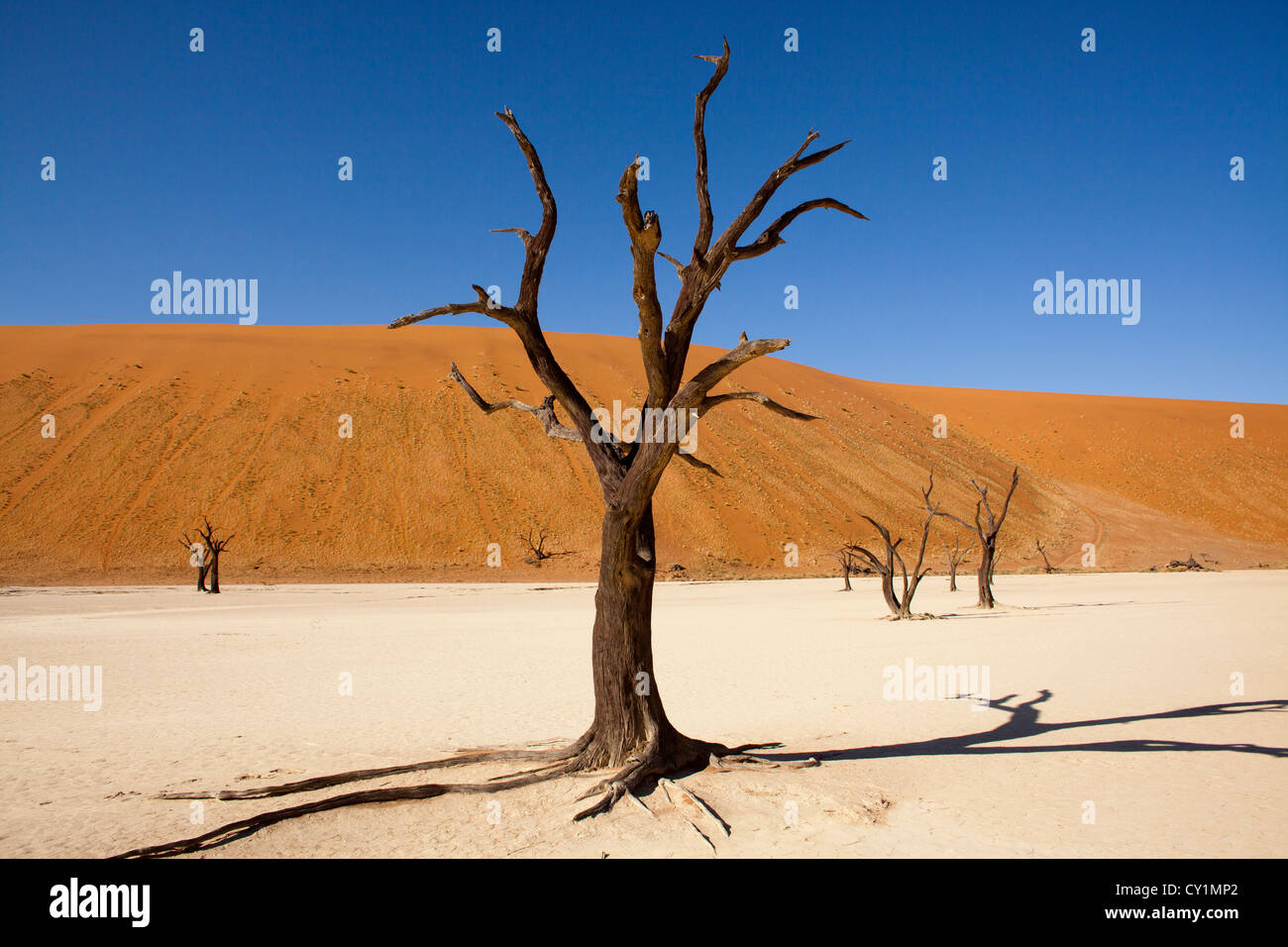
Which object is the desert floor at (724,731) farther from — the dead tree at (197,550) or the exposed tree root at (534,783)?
the dead tree at (197,550)

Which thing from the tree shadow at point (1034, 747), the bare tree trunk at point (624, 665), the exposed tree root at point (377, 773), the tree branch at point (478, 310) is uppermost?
the tree branch at point (478, 310)

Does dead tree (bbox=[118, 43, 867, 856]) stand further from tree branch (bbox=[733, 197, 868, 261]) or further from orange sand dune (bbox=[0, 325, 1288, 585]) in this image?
orange sand dune (bbox=[0, 325, 1288, 585])

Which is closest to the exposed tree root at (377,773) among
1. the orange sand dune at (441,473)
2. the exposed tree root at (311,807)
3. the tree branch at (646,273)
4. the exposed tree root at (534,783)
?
the exposed tree root at (534,783)

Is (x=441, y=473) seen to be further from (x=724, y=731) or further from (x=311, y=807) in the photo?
(x=311, y=807)

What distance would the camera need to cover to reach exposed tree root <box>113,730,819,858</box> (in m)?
5.55

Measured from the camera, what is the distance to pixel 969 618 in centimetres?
2152

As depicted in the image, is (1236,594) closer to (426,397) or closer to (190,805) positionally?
(190,805)

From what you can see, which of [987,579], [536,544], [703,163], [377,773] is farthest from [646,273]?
[536,544]

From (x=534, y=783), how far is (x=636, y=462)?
8.63 ft

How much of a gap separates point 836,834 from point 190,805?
15.7 ft

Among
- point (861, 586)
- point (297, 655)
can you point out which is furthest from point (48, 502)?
point (861, 586)

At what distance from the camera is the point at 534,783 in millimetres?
6453

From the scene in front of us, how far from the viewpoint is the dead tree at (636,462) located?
20.9 ft

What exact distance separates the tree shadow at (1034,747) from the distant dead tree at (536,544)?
35911 mm
